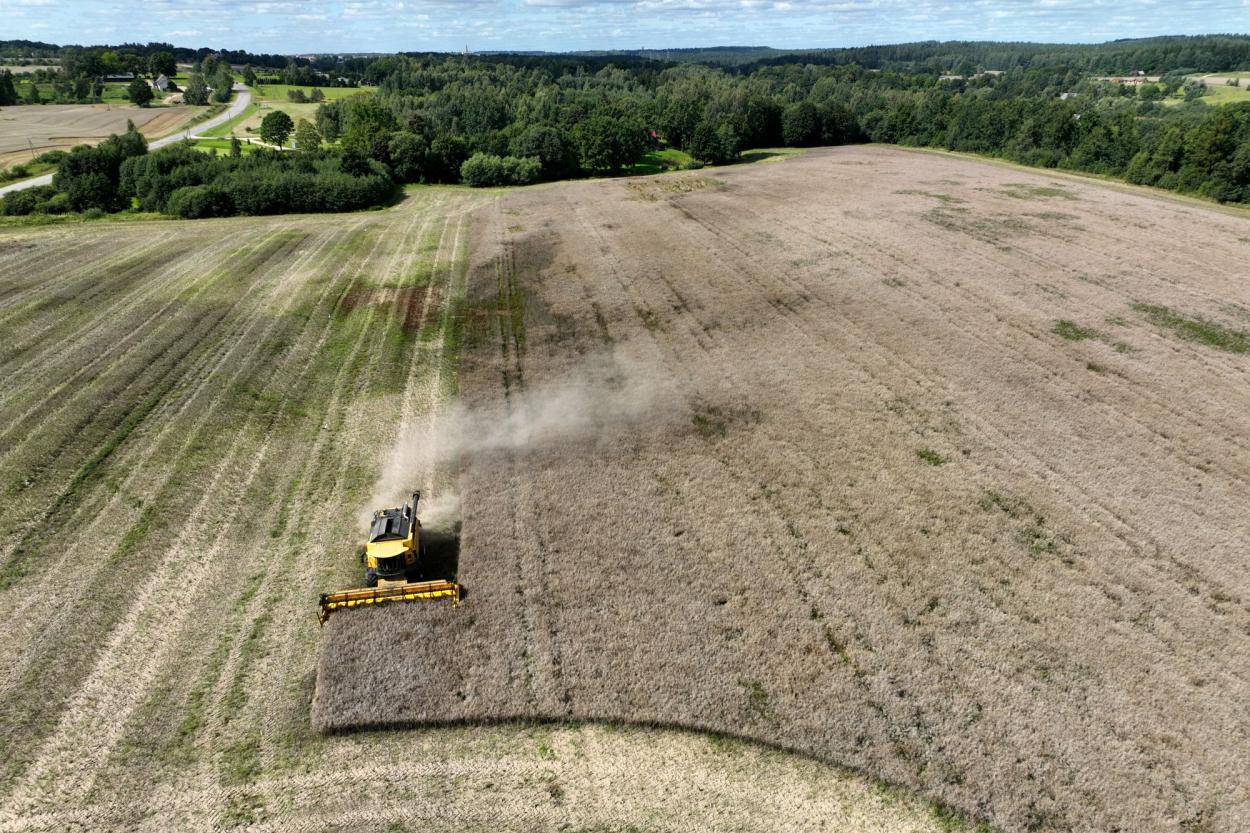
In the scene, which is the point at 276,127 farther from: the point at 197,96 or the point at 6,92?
the point at 6,92

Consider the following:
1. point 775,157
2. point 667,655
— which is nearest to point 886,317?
point 667,655

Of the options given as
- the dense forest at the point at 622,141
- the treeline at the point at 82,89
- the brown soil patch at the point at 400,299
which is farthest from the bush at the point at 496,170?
the treeline at the point at 82,89

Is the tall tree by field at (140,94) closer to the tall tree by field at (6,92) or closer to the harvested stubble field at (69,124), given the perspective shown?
the harvested stubble field at (69,124)

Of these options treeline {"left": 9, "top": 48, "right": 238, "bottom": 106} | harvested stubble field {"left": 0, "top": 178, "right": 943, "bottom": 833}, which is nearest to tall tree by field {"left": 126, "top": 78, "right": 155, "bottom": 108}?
treeline {"left": 9, "top": 48, "right": 238, "bottom": 106}

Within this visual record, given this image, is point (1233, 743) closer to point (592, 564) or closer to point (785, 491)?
point (785, 491)

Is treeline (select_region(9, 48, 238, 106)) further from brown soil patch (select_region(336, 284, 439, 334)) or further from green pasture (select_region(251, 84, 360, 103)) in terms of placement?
brown soil patch (select_region(336, 284, 439, 334))

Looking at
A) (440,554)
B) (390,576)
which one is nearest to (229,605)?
(390,576)
